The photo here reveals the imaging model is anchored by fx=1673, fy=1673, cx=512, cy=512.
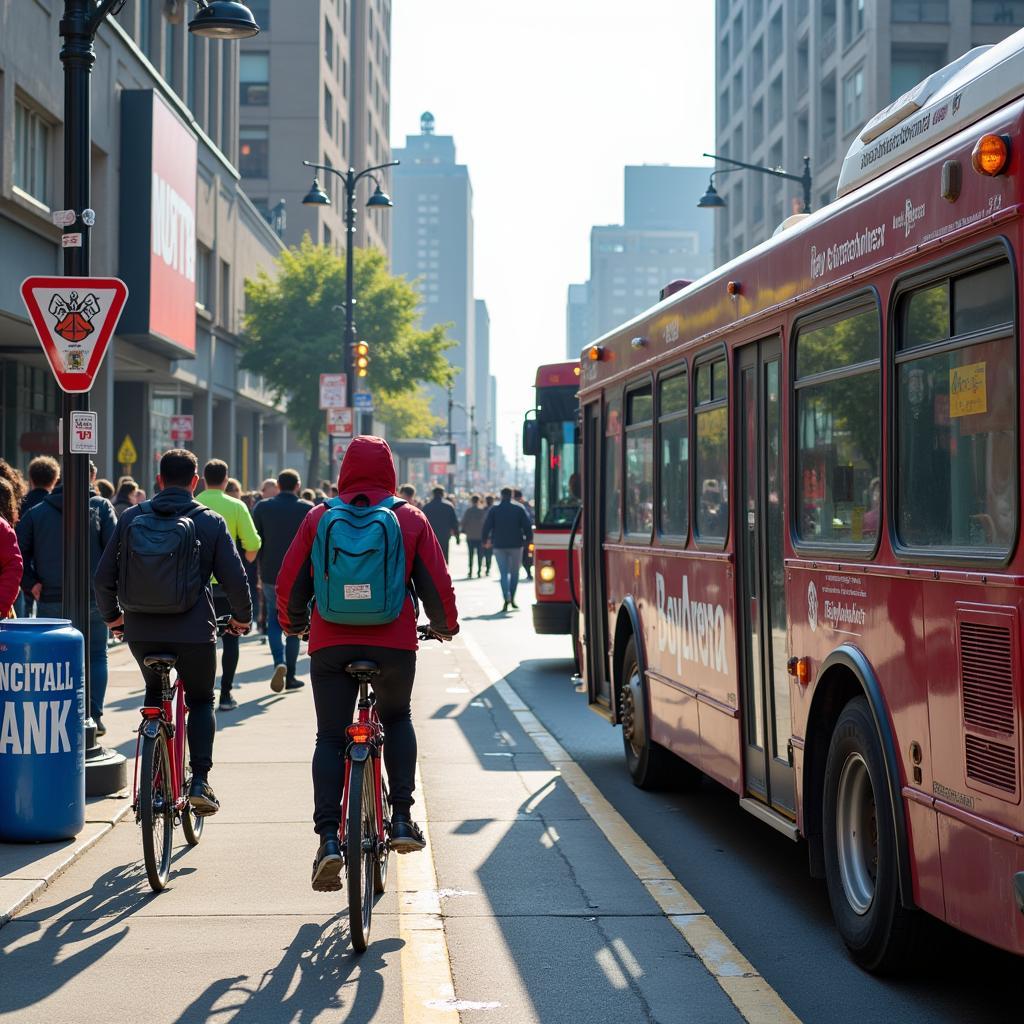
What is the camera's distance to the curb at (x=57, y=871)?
673cm

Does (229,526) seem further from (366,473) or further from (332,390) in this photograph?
(332,390)

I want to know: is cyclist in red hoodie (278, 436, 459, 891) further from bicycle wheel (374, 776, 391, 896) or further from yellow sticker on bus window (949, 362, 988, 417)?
yellow sticker on bus window (949, 362, 988, 417)

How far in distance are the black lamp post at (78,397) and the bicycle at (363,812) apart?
3.28 meters

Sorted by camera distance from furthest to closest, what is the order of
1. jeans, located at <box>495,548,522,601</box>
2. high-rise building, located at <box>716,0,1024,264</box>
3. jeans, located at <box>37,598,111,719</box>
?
high-rise building, located at <box>716,0,1024,264</box> → jeans, located at <box>495,548,522,601</box> → jeans, located at <box>37,598,111,719</box>

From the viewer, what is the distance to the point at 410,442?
281 feet

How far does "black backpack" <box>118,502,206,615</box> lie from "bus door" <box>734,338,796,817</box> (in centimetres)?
257

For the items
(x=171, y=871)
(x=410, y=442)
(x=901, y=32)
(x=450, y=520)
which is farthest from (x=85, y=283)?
(x=410, y=442)

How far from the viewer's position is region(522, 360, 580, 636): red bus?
18.3 m

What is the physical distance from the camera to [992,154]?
4.95 metres

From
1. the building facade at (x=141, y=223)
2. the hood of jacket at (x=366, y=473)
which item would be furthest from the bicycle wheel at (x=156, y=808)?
the building facade at (x=141, y=223)

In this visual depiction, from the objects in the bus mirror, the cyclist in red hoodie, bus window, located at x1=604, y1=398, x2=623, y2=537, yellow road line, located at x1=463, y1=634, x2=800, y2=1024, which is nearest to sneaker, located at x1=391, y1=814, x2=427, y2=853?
the cyclist in red hoodie

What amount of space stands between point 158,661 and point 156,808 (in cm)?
67

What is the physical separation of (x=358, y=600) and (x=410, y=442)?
7952cm

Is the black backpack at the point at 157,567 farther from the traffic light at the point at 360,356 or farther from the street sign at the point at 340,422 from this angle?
the traffic light at the point at 360,356
